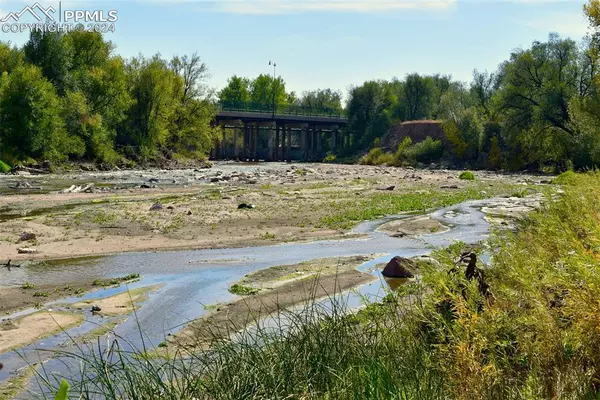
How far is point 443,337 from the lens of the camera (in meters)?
6.99

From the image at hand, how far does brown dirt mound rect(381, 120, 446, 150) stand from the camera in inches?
3491

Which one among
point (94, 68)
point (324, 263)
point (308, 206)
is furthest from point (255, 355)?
point (94, 68)

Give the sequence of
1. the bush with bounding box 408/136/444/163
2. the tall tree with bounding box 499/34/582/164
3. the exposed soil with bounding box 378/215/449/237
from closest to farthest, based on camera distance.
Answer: the exposed soil with bounding box 378/215/449/237, the tall tree with bounding box 499/34/582/164, the bush with bounding box 408/136/444/163

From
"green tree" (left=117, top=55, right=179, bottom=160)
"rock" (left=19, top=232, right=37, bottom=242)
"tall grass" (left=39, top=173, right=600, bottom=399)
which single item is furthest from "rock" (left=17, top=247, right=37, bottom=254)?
"green tree" (left=117, top=55, right=179, bottom=160)

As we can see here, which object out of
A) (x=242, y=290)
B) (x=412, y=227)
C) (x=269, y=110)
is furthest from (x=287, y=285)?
(x=269, y=110)

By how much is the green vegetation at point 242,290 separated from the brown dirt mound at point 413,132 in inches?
2876

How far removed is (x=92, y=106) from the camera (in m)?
66.2

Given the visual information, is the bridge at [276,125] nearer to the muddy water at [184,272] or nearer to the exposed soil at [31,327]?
the muddy water at [184,272]

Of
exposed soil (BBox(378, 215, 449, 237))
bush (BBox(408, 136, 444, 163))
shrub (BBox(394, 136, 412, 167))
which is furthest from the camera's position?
shrub (BBox(394, 136, 412, 167))

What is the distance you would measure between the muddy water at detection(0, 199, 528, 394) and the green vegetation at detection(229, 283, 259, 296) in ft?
0.64

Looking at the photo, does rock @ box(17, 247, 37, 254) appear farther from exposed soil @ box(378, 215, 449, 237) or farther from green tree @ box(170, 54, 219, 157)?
green tree @ box(170, 54, 219, 157)

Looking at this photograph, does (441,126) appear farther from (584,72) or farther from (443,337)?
(443,337)

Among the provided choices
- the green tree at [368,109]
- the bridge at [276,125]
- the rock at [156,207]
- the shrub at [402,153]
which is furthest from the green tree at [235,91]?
the rock at [156,207]

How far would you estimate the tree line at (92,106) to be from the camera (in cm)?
5509
